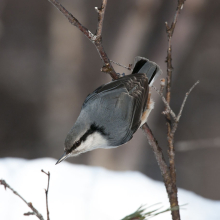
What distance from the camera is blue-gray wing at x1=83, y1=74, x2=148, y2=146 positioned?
42.1 inches

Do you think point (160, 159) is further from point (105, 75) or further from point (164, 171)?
point (105, 75)

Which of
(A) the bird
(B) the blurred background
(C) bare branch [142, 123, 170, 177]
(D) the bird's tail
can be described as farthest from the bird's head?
(B) the blurred background

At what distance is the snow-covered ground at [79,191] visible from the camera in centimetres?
155

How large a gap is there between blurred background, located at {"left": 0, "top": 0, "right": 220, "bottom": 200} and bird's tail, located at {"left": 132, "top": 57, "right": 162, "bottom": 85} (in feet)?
1.02

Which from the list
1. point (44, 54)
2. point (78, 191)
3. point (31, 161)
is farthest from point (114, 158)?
point (44, 54)

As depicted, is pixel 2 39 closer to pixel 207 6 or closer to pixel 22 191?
pixel 22 191

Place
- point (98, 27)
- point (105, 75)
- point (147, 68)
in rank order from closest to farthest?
point (98, 27) < point (147, 68) < point (105, 75)

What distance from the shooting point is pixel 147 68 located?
1211mm

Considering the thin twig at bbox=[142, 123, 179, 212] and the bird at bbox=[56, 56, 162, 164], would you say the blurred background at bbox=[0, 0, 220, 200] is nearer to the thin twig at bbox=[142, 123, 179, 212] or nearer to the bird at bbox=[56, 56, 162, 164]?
the bird at bbox=[56, 56, 162, 164]

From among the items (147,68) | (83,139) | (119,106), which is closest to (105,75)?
(147,68)

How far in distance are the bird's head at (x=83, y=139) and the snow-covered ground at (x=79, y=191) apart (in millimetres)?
636

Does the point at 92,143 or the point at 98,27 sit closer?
the point at 98,27

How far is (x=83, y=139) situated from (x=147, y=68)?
445 millimetres

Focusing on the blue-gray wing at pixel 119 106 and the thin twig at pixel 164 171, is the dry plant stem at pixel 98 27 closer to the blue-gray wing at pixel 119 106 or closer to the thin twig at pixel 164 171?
the blue-gray wing at pixel 119 106
